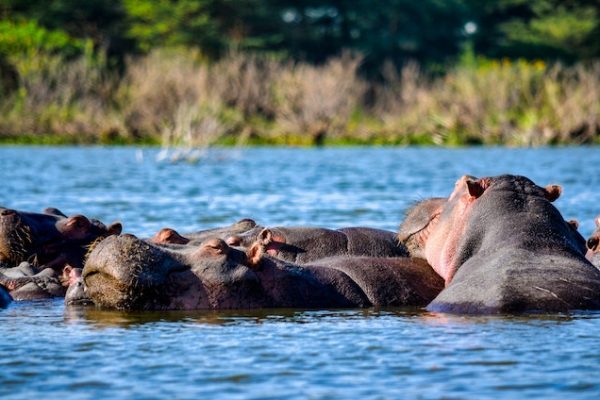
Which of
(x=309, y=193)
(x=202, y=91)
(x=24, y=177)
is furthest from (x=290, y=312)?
(x=202, y=91)

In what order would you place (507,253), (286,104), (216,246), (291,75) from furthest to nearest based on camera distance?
1. (291,75)
2. (286,104)
3. (507,253)
4. (216,246)

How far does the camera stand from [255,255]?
7.97 metres

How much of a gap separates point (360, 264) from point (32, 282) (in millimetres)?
2173

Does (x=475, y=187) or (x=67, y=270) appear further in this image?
(x=67, y=270)

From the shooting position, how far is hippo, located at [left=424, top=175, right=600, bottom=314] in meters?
7.78

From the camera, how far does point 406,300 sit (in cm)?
859

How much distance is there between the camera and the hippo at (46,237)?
9516 millimetres

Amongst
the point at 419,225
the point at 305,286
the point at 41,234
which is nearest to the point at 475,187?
the point at 419,225

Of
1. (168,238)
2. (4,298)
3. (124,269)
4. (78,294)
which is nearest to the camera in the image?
(124,269)

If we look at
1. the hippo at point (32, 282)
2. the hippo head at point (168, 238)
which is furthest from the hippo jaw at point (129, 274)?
the hippo at point (32, 282)

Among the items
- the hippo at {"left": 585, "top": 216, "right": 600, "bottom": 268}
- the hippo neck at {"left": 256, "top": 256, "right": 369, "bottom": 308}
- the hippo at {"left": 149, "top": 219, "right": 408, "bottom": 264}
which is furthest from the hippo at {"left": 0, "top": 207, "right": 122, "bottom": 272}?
the hippo at {"left": 585, "top": 216, "right": 600, "bottom": 268}

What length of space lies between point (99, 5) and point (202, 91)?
17.0m

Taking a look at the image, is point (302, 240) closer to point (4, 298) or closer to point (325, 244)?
point (325, 244)

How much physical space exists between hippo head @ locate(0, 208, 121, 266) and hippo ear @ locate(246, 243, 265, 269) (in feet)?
5.87
